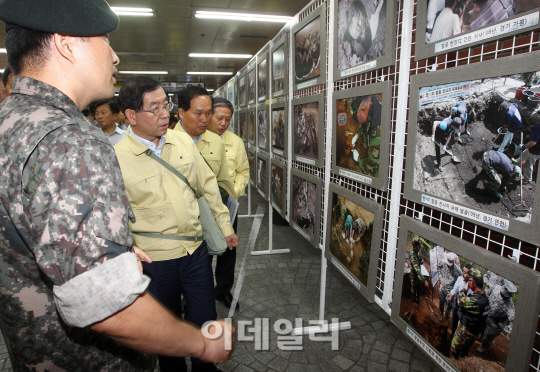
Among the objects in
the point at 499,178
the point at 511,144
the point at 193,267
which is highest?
the point at 511,144

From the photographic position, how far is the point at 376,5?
1647 millimetres

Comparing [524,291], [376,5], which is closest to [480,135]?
[524,291]

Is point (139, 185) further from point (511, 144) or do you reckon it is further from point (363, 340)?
point (363, 340)

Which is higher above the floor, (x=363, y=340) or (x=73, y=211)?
(x=73, y=211)

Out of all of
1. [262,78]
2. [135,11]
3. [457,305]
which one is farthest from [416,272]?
[135,11]

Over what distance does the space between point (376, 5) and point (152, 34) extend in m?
10.1

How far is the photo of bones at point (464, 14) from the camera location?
0.97m

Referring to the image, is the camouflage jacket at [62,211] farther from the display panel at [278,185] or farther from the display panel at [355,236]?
the display panel at [278,185]

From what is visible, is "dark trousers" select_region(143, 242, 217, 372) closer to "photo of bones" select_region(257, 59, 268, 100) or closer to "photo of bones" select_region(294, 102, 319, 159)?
"photo of bones" select_region(294, 102, 319, 159)

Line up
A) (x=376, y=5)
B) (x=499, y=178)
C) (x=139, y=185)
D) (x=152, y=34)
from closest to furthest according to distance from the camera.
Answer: (x=499, y=178) < (x=376, y=5) < (x=139, y=185) < (x=152, y=34)

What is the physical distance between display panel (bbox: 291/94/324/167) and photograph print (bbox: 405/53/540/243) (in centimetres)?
109

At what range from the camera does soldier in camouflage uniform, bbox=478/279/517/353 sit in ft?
3.56

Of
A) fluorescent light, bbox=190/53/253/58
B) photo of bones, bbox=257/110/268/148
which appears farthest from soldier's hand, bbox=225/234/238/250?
fluorescent light, bbox=190/53/253/58

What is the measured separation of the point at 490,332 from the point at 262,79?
12.8ft
